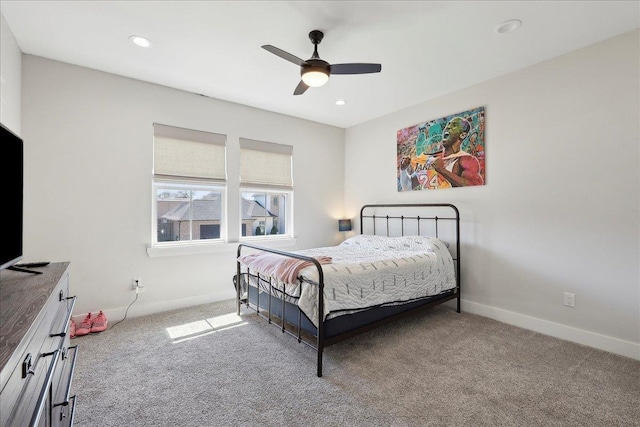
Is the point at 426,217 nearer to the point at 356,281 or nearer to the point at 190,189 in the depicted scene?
the point at 356,281

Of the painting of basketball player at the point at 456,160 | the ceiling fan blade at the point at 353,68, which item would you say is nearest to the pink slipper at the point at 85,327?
the ceiling fan blade at the point at 353,68

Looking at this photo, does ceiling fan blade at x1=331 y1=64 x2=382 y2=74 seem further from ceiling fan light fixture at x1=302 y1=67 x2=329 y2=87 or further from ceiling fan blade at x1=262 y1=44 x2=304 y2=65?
ceiling fan blade at x1=262 y1=44 x2=304 y2=65

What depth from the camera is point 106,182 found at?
3113mm

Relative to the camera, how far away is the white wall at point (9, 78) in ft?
7.27

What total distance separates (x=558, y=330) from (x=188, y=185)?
424cm

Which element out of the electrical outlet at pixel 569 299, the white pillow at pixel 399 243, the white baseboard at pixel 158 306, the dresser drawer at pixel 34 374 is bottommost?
the white baseboard at pixel 158 306

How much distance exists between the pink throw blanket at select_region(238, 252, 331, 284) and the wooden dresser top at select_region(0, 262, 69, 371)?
54.3 inches

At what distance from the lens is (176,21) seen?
7.49 feet

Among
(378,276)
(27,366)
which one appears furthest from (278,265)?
(27,366)

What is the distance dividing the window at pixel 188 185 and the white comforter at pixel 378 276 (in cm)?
153

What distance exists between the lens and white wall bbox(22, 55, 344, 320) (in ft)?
9.25

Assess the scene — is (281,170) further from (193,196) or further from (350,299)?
(350,299)

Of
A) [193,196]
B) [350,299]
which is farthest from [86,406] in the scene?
[193,196]

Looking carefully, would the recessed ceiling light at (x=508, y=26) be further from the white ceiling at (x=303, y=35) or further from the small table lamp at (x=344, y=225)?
the small table lamp at (x=344, y=225)
